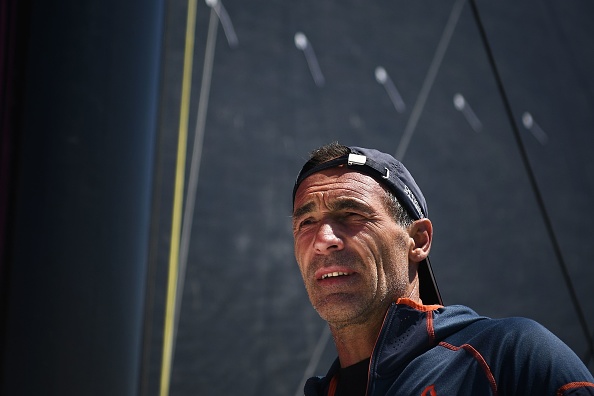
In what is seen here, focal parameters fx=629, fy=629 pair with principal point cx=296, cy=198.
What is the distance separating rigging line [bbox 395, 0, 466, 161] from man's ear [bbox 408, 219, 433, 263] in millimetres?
1828

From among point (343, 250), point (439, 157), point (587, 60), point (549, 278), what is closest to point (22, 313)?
point (343, 250)

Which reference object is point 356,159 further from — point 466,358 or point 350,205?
point 466,358

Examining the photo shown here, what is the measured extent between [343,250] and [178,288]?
4.87ft

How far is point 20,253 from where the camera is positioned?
2.36ft

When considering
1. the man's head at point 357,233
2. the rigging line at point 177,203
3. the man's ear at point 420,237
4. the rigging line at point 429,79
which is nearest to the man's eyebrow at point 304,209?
the man's head at point 357,233

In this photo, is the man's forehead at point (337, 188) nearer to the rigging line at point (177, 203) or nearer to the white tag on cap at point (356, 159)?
the white tag on cap at point (356, 159)

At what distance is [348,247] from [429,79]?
A: 84.5 inches

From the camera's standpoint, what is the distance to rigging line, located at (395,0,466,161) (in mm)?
2480

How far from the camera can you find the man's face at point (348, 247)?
0.56 metres

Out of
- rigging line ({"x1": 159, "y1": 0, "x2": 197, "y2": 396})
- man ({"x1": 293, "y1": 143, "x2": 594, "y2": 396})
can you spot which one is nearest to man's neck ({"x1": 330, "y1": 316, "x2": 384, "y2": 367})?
man ({"x1": 293, "y1": 143, "x2": 594, "y2": 396})

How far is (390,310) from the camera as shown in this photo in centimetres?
55

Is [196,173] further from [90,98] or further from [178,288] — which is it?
[90,98]

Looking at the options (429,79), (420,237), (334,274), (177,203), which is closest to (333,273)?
(334,274)

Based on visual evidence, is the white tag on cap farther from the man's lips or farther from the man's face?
the man's lips
